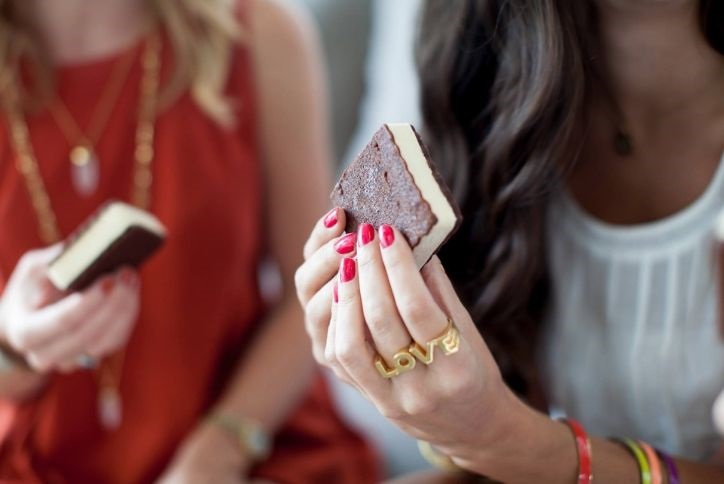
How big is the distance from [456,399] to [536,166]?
11.3 inches

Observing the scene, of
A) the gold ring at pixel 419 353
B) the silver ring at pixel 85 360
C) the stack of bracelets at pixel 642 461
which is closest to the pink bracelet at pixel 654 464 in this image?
the stack of bracelets at pixel 642 461

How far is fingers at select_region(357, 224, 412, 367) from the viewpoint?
26.4 inches

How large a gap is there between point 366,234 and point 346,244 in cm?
3

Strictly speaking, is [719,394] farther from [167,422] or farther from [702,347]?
[167,422]

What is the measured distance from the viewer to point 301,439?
1215 millimetres

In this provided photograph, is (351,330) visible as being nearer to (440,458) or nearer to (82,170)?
(440,458)

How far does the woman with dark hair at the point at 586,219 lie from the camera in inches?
33.8

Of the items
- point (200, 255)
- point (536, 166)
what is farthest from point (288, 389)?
point (536, 166)

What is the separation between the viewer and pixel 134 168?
1.15 meters

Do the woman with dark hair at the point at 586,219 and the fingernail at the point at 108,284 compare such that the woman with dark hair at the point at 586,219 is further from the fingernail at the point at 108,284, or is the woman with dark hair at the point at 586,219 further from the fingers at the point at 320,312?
the fingernail at the point at 108,284

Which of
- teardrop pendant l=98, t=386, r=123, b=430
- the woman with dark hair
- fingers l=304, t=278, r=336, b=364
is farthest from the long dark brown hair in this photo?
teardrop pendant l=98, t=386, r=123, b=430

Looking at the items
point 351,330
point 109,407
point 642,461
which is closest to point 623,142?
point 642,461

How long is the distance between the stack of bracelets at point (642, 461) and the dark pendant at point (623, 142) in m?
0.31

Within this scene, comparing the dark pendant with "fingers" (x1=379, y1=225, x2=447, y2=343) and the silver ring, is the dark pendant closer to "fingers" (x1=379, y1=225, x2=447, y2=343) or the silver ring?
"fingers" (x1=379, y1=225, x2=447, y2=343)
